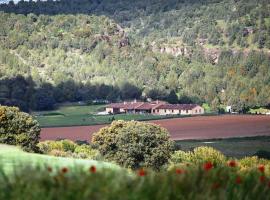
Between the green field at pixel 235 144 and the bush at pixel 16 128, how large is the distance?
36.4 metres

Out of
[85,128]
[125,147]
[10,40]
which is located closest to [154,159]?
[125,147]

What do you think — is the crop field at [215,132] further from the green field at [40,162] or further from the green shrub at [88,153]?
the green field at [40,162]

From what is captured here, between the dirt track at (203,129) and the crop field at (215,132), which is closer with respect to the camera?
the crop field at (215,132)

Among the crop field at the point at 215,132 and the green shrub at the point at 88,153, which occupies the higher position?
the green shrub at the point at 88,153

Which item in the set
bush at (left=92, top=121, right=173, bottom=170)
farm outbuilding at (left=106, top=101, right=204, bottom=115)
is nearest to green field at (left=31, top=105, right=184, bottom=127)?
farm outbuilding at (left=106, top=101, right=204, bottom=115)

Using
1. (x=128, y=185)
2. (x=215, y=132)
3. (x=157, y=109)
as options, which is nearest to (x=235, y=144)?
(x=215, y=132)

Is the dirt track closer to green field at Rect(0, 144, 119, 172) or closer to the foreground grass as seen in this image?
green field at Rect(0, 144, 119, 172)

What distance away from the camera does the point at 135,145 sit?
153ft

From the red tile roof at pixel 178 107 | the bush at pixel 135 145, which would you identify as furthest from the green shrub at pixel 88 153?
the red tile roof at pixel 178 107

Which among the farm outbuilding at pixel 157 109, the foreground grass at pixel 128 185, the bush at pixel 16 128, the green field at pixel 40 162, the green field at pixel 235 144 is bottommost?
the farm outbuilding at pixel 157 109

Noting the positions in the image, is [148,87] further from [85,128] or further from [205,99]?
[85,128]

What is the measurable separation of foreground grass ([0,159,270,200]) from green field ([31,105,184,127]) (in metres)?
109

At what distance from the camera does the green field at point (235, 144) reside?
3270 inches

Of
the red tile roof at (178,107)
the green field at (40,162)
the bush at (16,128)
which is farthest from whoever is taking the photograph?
the red tile roof at (178,107)
